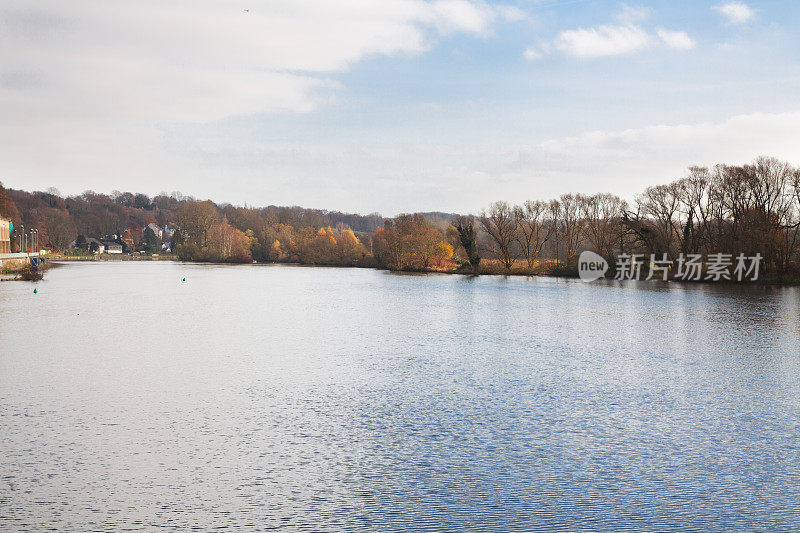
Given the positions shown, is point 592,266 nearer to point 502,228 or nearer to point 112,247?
point 502,228

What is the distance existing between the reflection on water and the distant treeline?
25.2 m

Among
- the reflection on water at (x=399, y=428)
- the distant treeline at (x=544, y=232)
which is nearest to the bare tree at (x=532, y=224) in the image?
the distant treeline at (x=544, y=232)

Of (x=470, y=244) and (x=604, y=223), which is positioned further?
(x=470, y=244)

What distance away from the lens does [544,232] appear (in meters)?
64.4

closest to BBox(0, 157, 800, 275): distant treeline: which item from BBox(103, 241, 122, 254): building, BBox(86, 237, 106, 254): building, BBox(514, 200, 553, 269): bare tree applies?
BBox(514, 200, 553, 269): bare tree

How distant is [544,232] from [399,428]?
191ft

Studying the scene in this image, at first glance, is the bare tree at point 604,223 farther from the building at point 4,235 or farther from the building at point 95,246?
the building at point 95,246

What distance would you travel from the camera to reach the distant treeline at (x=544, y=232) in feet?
128

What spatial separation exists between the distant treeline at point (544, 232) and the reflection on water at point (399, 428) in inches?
991

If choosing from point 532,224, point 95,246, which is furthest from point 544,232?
point 95,246

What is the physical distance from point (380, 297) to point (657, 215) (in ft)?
82.4

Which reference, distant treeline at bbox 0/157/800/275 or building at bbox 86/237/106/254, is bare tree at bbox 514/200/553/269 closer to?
distant treeline at bbox 0/157/800/275

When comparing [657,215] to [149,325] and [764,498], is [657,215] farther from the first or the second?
[764,498]

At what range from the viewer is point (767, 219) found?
38.0m
